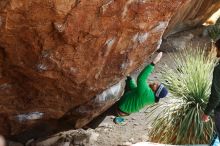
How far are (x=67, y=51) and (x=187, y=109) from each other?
2311mm

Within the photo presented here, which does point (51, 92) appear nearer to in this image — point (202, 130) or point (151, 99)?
point (151, 99)

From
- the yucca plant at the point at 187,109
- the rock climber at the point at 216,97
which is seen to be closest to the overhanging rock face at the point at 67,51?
the yucca plant at the point at 187,109

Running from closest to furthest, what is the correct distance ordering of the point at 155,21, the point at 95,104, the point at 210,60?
the point at 155,21 < the point at 95,104 < the point at 210,60

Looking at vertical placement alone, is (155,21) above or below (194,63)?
above

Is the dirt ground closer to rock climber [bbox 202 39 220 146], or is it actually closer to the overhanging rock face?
the overhanging rock face

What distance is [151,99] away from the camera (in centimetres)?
689

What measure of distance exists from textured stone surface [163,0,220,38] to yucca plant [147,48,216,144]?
271 cm

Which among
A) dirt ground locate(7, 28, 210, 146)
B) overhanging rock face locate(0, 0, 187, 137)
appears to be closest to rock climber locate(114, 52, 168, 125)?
overhanging rock face locate(0, 0, 187, 137)

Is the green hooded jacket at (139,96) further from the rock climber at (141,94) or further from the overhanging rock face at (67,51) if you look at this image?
the overhanging rock face at (67,51)

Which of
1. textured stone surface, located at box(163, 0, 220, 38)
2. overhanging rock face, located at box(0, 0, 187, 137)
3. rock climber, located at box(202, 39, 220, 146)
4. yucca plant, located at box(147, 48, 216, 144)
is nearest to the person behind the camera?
rock climber, located at box(202, 39, 220, 146)

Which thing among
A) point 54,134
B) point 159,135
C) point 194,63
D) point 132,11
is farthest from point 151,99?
point 54,134

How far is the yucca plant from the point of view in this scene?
6.73 m

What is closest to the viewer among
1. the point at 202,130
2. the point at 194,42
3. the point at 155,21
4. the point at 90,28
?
the point at 90,28

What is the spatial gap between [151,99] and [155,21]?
1.37m
